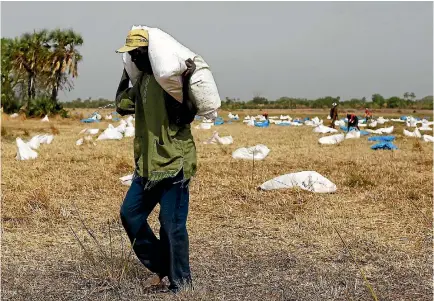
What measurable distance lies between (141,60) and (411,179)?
504 centimetres

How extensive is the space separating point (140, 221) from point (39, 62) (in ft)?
85.7

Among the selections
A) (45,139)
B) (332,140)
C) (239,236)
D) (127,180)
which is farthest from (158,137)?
(332,140)

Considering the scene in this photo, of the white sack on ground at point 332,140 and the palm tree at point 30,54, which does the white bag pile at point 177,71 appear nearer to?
the white sack on ground at point 332,140

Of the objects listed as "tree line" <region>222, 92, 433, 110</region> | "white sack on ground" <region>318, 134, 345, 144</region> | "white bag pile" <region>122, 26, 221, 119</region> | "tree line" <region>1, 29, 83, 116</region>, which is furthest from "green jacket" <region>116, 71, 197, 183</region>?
"tree line" <region>222, 92, 433, 110</region>

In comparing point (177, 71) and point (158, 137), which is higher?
point (177, 71)

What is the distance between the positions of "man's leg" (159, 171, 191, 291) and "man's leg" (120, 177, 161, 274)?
2.2 inches

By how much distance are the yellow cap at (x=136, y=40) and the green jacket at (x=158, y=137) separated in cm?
19

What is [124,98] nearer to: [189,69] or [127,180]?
[189,69]

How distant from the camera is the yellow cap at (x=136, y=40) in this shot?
9.53 feet

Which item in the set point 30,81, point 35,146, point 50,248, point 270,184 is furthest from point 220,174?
point 30,81

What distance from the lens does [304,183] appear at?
20.8ft

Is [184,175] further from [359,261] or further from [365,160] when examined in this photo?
[365,160]

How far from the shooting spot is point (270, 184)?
632cm

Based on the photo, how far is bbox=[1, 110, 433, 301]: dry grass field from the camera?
11.1ft
